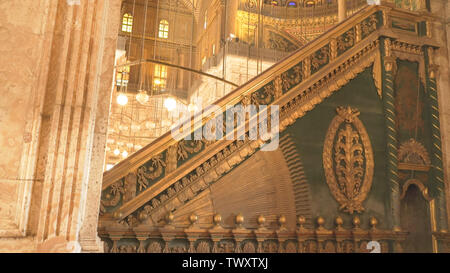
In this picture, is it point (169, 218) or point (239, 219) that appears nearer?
point (169, 218)

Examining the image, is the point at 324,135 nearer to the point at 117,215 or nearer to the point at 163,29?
the point at 117,215

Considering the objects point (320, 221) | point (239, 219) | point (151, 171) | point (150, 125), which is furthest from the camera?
point (150, 125)

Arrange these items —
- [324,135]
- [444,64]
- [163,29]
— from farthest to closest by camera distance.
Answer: [163,29] < [444,64] < [324,135]

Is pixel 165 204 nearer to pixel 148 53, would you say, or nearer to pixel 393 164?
pixel 393 164

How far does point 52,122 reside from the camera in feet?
9.57

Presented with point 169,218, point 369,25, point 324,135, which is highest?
point 369,25

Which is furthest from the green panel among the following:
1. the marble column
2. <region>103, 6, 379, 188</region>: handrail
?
the marble column

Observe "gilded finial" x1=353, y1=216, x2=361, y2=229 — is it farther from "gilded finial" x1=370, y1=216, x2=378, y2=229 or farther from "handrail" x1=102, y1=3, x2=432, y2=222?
"handrail" x1=102, y1=3, x2=432, y2=222

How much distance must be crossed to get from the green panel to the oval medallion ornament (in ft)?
0.26

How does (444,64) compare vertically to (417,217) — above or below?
above

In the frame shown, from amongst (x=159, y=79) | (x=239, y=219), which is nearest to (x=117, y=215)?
(x=239, y=219)

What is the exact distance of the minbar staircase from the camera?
417 cm

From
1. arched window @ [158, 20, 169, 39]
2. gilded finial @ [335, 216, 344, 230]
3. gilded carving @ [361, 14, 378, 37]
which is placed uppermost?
arched window @ [158, 20, 169, 39]

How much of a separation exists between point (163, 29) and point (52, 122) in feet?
66.2
